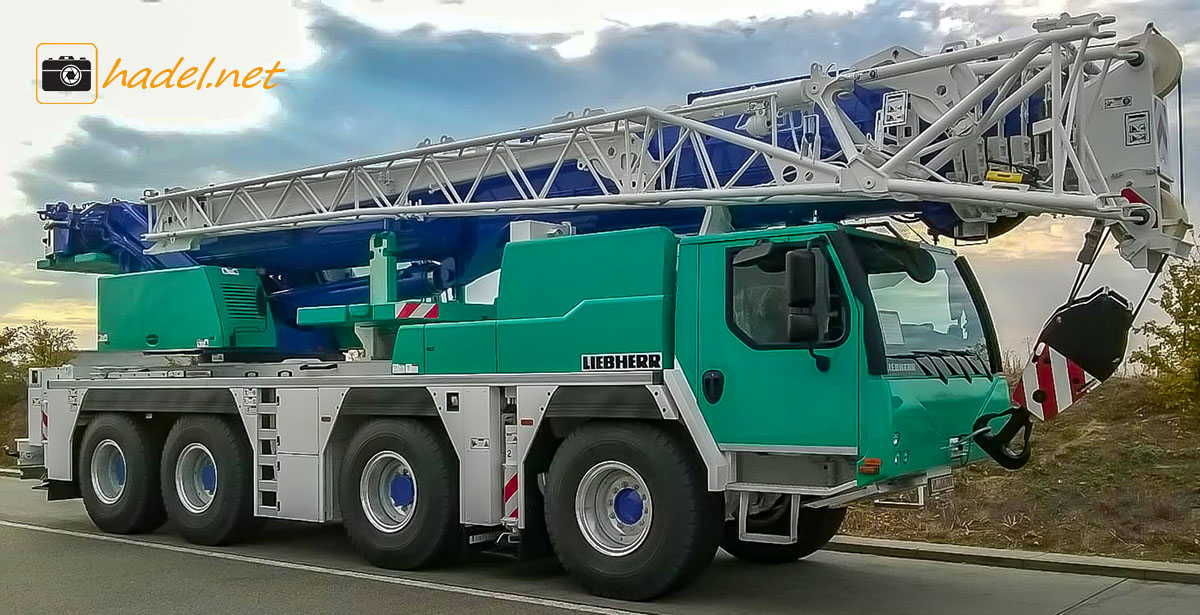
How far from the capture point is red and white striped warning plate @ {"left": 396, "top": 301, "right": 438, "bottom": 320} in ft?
32.8

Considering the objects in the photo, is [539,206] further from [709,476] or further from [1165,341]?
[1165,341]

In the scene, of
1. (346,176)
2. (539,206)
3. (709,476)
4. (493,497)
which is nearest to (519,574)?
(493,497)

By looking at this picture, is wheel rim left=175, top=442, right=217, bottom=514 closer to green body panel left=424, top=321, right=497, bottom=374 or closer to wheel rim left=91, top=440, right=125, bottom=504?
wheel rim left=91, top=440, right=125, bottom=504

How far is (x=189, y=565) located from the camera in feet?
33.0

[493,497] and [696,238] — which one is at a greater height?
[696,238]

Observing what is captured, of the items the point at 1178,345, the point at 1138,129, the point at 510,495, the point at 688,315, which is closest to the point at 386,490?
the point at 510,495

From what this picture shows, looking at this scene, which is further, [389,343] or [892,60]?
[389,343]

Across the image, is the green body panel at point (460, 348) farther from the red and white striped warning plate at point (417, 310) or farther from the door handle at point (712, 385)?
the door handle at point (712, 385)

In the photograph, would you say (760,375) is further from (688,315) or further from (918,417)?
(918,417)

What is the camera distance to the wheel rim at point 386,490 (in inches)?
379

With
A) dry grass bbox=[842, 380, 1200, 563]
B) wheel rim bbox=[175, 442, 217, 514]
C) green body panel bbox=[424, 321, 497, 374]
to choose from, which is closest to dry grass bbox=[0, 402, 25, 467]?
wheel rim bbox=[175, 442, 217, 514]

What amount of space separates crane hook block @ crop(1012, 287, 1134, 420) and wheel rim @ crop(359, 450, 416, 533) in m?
4.91

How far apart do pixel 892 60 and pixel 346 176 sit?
17.5 feet

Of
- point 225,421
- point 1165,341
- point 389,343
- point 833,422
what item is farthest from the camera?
point 1165,341
